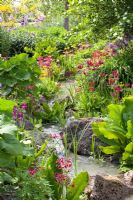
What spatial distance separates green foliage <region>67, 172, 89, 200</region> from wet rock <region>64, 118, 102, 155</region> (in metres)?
1.62

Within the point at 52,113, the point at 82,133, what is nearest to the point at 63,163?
the point at 82,133

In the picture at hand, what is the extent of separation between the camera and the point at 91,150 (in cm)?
521

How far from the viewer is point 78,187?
353cm

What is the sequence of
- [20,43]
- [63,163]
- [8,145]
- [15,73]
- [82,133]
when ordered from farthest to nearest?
[20,43] → [15,73] → [82,133] → [63,163] → [8,145]

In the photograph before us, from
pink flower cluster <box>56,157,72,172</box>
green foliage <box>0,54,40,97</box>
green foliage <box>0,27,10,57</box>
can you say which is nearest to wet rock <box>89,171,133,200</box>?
pink flower cluster <box>56,157,72,172</box>

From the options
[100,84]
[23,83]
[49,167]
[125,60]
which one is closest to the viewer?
[49,167]

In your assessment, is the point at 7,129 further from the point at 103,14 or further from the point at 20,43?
the point at 20,43

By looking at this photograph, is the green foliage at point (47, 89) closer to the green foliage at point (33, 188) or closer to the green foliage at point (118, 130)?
the green foliage at point (118, 130)

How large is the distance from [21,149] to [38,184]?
353 millimetres

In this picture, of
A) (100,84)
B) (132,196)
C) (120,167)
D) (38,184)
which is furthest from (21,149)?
(100,84)

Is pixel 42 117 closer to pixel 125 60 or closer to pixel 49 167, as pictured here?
pixel 125 60

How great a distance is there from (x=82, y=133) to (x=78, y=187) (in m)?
1.73

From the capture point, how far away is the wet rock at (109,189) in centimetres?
370

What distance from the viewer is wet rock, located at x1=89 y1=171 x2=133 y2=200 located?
146 inches
